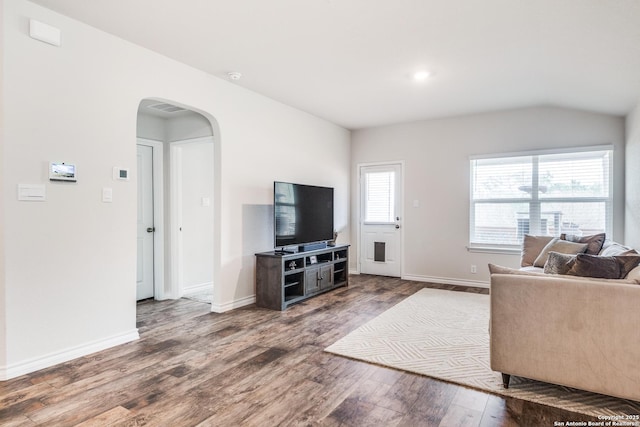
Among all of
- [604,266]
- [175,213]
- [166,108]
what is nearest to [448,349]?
[604,266]

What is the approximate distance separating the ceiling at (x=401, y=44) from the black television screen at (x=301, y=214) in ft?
4.07

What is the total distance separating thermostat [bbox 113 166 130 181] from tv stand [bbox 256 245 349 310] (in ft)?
5.65

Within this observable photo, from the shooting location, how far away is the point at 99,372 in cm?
260

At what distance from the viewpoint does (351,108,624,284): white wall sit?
496cm

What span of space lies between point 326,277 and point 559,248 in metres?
2.76

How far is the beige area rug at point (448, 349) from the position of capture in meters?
2.20

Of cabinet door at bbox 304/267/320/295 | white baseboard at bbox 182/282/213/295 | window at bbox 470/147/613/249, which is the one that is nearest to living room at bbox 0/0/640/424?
window at bbox 470/147/613/249

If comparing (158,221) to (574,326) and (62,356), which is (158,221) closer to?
(62,356)

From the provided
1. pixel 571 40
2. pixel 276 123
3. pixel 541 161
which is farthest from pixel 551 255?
pixel 276 123

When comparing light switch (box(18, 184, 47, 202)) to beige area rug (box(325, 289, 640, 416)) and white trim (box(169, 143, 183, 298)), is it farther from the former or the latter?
beige area rug (box(325, 289, 640, 416))

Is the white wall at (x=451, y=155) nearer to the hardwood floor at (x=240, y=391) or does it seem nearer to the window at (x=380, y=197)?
the window at (x=380, y=197)

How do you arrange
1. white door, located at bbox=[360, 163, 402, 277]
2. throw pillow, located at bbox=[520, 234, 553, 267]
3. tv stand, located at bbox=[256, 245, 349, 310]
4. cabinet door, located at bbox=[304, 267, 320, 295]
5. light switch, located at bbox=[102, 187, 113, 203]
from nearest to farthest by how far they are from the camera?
light switch, located at bbox=[102, 187, 113, 203] → tv stand, located at bbox=[256, 245, 349, 310] → throw pillow, located at bbox=[520, 234, 553, 267] → cabinet door, located at bbox=[304, 267, 320, 295] → white door, located at bbox=[360, 163, 402, 277]

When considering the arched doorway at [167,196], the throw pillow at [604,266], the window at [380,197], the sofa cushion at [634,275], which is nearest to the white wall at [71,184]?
the arched doorway at [167,196]

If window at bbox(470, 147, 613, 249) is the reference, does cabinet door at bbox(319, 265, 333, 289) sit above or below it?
below
